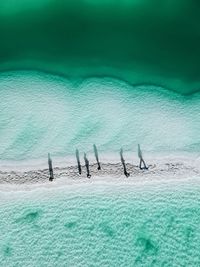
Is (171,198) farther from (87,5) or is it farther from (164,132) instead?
(87,5)

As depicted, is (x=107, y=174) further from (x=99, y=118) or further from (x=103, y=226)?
(x=99, y=118)

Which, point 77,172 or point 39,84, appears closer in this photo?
point 77,172

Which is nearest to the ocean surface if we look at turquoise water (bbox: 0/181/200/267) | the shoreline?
turquoise water (bbox: 0/181/200/267)

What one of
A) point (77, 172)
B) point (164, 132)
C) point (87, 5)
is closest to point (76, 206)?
point (77, 172)

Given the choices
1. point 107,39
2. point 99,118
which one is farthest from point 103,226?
point 107,39

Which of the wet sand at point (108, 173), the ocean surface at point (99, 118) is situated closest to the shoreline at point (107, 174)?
the wet sand at point (108, 173)

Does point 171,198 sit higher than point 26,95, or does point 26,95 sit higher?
point 26,95

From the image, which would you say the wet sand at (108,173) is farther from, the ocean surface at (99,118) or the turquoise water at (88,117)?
the turquoise water at (88,117)
